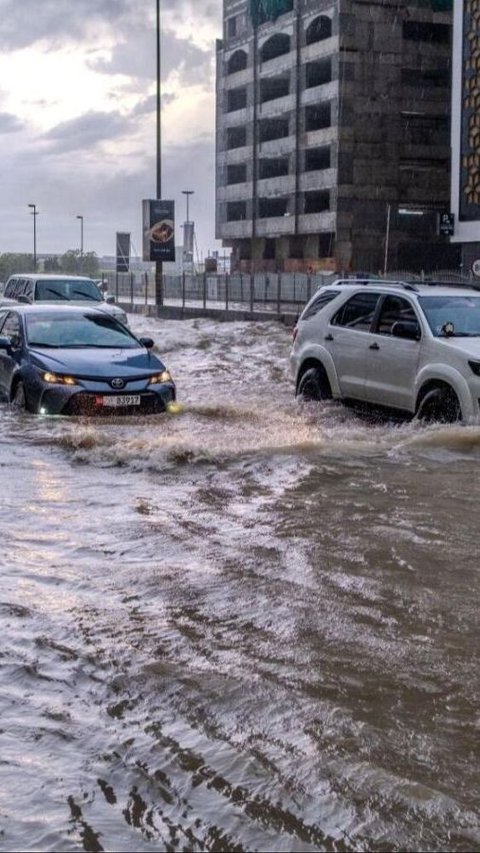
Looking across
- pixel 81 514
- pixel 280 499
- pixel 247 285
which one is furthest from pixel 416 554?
pixel 247 285

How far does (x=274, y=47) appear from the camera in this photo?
75.6 m

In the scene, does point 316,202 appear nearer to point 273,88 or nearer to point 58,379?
point 273,88

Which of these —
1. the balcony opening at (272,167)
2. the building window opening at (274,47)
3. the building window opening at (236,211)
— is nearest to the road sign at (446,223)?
the balcony opening at (272,167)

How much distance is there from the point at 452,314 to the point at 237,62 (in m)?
71.3

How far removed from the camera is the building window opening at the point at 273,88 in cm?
7612

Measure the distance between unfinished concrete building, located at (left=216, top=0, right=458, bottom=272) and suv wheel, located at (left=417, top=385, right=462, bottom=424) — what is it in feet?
184

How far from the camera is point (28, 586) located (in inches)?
252

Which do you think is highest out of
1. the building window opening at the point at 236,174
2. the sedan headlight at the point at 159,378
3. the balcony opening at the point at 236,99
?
the balcony opening at the point at 236,99

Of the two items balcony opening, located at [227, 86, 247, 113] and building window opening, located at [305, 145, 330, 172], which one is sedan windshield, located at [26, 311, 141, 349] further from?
balcony opening, located at [227, 86, 247, 113]

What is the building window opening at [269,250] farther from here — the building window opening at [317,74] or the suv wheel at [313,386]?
the suv wheel at [313,386]

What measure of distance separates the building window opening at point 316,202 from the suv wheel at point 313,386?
190ft

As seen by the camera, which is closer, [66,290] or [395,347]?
[395,347]

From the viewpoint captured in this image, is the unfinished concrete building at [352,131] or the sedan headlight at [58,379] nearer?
the sedan headlight at [58,379]

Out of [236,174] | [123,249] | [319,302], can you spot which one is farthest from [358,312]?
[236,174]
